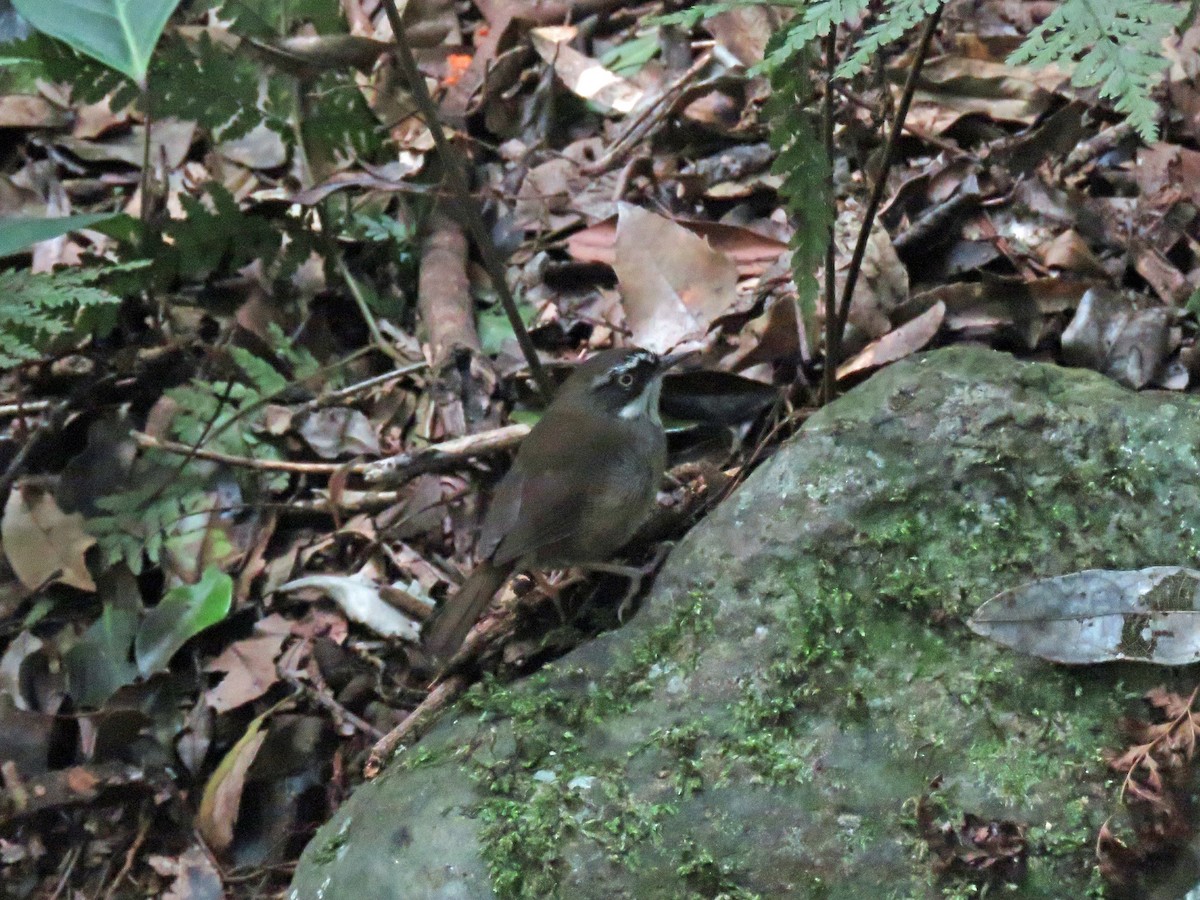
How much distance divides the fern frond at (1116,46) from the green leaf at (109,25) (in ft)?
11.0

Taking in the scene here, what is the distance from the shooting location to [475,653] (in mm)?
3471

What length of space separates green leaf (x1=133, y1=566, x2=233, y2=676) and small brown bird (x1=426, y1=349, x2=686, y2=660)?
1087mm

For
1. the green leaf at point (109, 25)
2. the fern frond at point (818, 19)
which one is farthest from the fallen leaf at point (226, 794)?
the fern frond at point (818, 19)

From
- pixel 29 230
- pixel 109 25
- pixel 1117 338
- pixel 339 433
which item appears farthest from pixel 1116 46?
pixel 109 25

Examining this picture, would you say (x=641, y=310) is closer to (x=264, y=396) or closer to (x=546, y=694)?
(x=264, y=396)

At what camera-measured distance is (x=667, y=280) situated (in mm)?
4500

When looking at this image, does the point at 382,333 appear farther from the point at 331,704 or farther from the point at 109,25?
the point at 331,704

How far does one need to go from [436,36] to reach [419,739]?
13.7ft

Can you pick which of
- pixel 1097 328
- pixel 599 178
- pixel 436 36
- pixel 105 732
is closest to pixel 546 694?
pixel 105 732

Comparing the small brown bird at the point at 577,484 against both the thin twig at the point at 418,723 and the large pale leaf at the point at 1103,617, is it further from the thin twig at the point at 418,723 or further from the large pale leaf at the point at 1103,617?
the large pale leaf at the point at 1103,617

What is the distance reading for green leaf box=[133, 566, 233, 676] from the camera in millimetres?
4102

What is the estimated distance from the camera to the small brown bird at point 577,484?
3439 millimetres

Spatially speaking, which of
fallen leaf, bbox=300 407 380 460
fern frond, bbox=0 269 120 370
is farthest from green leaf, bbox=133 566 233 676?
fern frond, bbox=0 269 120 370

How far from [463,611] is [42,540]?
209cm
